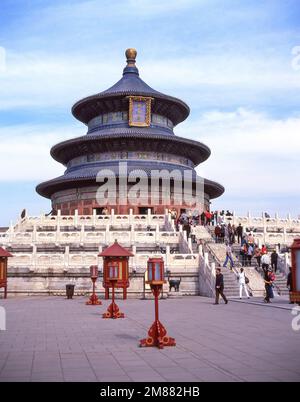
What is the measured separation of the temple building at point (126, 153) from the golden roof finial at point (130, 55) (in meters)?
2.84

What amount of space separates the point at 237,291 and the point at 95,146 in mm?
30886

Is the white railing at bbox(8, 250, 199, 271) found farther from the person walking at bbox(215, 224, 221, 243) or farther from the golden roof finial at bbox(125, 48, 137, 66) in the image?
the golden roof finial at bbox(125, 48, 137, 66)

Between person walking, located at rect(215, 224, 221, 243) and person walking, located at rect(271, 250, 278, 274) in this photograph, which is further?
person walking, located at rect(215, 224, 221, 243)

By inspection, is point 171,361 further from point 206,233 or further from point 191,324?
point 206,233

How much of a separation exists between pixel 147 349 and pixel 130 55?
180 feet

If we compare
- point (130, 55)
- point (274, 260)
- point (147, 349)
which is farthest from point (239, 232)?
point (130, 55)

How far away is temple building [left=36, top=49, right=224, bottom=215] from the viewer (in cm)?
4909

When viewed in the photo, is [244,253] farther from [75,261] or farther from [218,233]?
[75,261]

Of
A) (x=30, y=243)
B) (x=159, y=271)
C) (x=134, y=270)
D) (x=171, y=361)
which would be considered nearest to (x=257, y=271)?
(x=134, y=270)

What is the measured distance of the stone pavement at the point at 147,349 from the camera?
7.55 m

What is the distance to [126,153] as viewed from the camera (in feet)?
171

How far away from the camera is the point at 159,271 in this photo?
1107 cm

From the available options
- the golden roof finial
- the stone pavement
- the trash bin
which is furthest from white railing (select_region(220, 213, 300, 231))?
the golden roof finial

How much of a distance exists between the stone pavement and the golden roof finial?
47.6 metres
